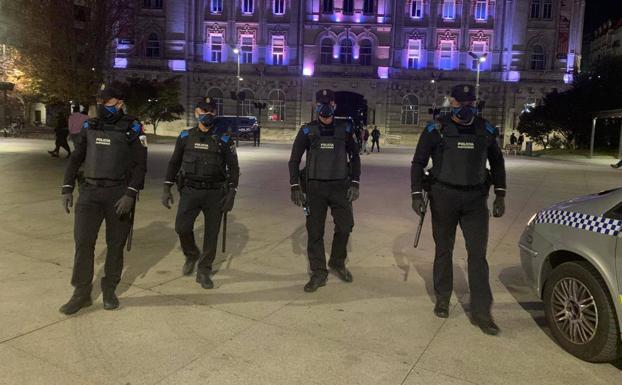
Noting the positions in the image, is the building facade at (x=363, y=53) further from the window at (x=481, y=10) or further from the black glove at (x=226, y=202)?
the black glove at (x=226, y=202)

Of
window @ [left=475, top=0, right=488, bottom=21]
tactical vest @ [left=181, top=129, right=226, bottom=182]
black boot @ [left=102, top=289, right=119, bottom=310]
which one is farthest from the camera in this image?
window @ [left=475, top=0, right=488, bottom=21]

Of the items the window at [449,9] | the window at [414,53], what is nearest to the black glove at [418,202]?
the window at [414,53]

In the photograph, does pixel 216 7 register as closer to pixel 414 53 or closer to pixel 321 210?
pixel 414 53

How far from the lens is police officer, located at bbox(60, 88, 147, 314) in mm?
4516

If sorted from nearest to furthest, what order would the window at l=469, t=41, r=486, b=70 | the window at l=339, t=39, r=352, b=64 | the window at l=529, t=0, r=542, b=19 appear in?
the window at l=529, t=0, r=542, b=19
the window at l=469, t=41, r=486, b=70
the window at l=339, t=39, r=352, b=64

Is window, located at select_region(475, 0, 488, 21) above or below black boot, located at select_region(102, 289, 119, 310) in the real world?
above

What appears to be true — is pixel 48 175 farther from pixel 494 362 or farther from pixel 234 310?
pixel 494 362

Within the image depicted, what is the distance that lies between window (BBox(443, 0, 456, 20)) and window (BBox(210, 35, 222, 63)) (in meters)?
21.5

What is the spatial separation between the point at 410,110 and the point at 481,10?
11.4 metres

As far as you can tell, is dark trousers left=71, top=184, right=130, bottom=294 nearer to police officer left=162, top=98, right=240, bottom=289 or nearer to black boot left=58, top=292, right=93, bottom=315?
black boot left=58, top=292, right=93, bottom=315

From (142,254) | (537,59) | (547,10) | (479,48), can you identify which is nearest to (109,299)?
(142,254)

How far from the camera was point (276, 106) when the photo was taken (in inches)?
2069

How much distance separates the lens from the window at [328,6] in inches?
2035

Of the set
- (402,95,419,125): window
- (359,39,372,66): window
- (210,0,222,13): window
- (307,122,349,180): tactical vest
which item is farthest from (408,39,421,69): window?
(307,122,349,180): tactical vest
